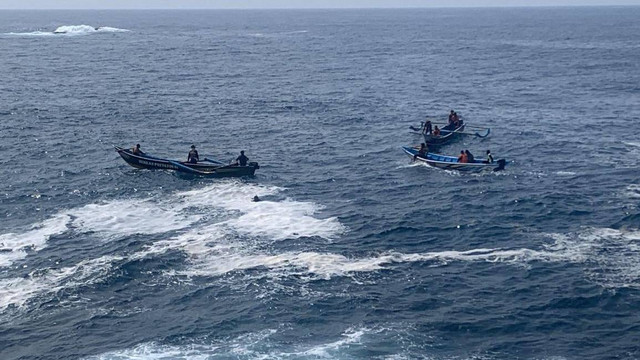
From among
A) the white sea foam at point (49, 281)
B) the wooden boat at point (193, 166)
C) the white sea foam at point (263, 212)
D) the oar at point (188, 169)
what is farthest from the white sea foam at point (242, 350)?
the oar at point (188, 169)

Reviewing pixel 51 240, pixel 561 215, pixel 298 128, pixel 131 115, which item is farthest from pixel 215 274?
pixel 131 115

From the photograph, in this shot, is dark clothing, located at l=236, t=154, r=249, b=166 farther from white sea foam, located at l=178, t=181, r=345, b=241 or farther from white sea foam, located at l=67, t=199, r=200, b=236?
white sea foam, located at l=67, t=199, r=200, b=236

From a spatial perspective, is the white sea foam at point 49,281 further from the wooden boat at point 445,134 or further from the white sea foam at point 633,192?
the white sea foam at point 633,192

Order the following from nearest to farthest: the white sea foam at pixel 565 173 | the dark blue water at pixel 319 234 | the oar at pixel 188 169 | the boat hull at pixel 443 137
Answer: the dark blue water at pixel 319 234, the white sea foam at pixel 565 173, the oar at pixel 188 169, the boat hull at pixel 443 137

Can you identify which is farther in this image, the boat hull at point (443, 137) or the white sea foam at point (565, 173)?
the boat hull at point (443, 137)

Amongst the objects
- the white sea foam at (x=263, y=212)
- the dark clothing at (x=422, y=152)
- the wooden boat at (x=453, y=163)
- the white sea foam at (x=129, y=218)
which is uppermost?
the dark clothing at (x=422, y=152)

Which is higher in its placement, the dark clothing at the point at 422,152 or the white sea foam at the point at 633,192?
the dark clothing at the point at 422,152

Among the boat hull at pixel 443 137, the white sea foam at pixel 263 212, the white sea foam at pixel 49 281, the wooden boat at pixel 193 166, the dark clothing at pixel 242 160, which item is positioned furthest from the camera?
the boat hull at pixel 443 137

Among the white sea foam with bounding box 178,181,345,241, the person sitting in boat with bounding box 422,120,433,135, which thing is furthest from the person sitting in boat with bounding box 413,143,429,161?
the white sea foam with bounding box 178,181,345,241
